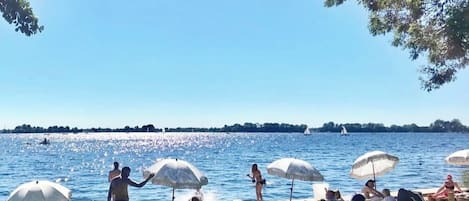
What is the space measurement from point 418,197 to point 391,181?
1158 inches

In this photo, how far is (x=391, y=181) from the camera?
36.0m

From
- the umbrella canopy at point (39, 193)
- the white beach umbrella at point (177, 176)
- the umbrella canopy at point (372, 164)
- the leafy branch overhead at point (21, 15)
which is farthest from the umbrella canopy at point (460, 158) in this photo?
the leafy branch overhead at point (21, 15)

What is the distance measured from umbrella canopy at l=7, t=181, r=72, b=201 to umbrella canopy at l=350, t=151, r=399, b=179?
8711 mm

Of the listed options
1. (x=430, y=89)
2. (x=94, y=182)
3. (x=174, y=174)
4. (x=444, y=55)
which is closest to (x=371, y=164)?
(x=430, y=89)

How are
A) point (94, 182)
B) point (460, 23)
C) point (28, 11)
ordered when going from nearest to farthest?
point (28, 11), point (460, 23), point (94, 182)

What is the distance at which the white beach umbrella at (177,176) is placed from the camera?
1127 cm

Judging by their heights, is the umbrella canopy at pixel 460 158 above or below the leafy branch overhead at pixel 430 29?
below

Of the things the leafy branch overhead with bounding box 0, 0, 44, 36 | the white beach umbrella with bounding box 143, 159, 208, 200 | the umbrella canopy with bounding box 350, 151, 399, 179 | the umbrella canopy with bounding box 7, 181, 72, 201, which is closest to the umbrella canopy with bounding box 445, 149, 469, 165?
the umbrella canopy with bounding box 350, 151, 399, 179

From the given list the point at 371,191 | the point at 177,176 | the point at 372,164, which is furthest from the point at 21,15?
the point at 372,164

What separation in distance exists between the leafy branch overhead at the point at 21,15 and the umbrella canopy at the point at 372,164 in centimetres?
1107

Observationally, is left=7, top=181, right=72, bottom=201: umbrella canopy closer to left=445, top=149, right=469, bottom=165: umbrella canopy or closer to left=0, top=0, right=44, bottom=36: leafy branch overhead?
left=0, top=0, right=44, bottom=36: leafy branch overhead

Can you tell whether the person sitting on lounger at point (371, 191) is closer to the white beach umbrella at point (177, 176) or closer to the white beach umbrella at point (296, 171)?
the white beach umbrella at point (296, 171)

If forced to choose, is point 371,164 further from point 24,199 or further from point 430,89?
point 24,199

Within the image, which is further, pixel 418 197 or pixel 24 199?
pixel 24 199
